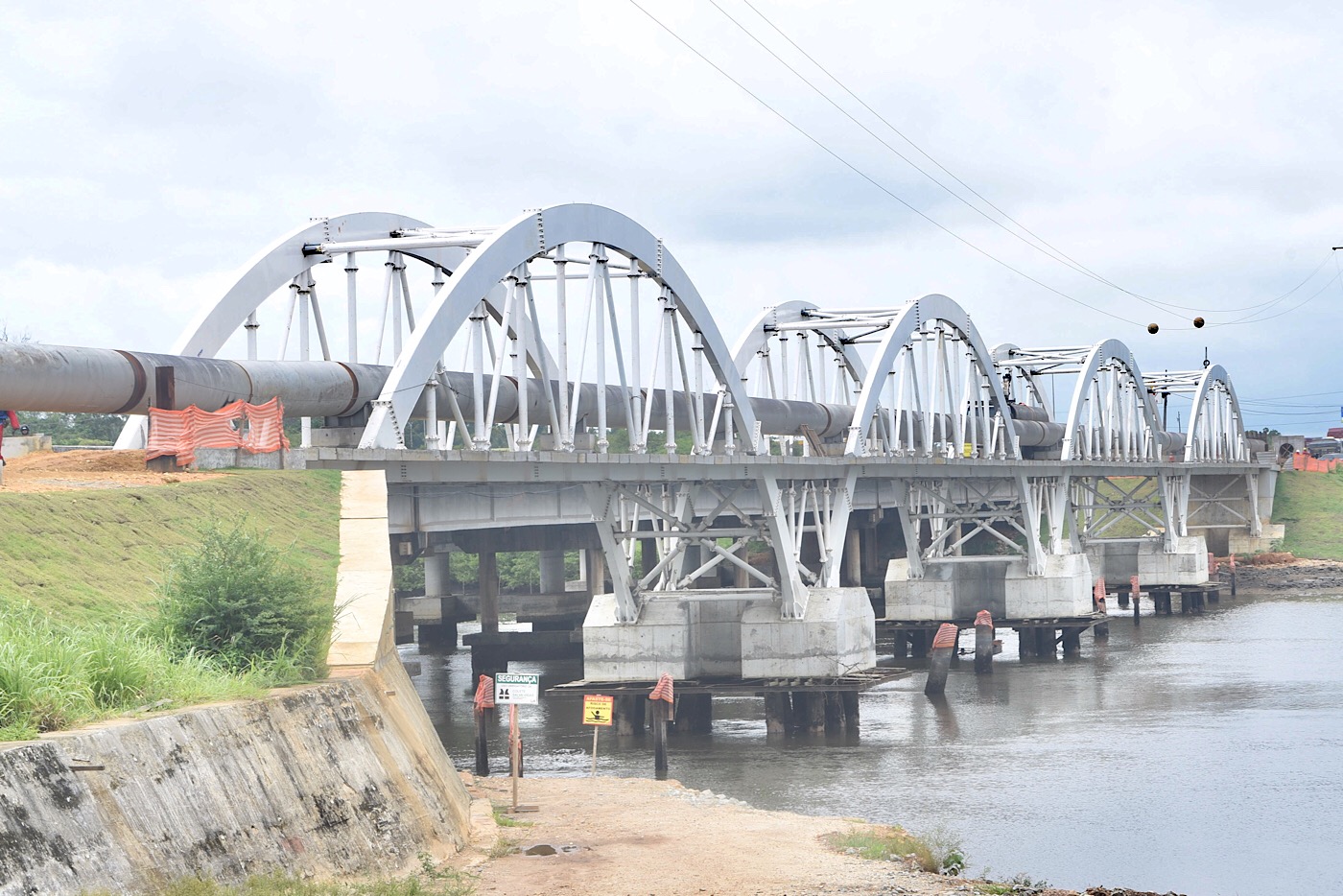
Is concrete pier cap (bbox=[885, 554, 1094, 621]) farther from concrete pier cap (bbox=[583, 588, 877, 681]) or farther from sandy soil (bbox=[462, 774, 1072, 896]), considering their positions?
sandy soil (bbox=[462, 774, 1072, 896])

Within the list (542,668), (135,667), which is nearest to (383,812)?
(135,667)

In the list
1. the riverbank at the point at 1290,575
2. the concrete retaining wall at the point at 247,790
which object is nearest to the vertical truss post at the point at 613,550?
the concrete retaining wall at the point at 247,790

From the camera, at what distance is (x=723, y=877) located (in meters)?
16.8

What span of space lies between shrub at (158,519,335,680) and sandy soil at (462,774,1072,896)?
2.96 metres

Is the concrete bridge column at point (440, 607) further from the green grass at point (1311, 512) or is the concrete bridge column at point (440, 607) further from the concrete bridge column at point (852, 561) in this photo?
the green grass at point (1311, 512)

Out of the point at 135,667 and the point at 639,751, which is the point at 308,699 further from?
the point at 639,751

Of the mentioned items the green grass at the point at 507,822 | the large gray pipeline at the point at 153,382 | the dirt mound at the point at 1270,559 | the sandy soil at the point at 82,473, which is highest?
the large gray pipeline at the point at 153,382

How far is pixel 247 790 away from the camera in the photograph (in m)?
12.5

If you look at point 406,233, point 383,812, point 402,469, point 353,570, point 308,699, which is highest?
point 406,233

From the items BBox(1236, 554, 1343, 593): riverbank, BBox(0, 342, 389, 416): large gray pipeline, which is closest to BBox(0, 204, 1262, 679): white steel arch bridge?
BBox(0, 342, 389, 416): large gray pipeline

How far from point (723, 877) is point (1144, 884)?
8403 millimetres

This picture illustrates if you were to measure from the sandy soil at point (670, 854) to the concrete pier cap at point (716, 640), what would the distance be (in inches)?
675

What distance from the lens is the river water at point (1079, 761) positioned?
24672mm

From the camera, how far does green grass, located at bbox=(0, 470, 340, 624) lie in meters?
16.0
